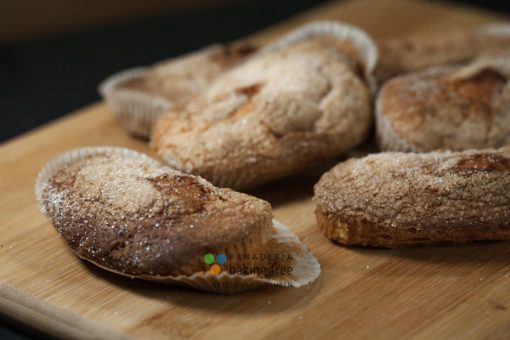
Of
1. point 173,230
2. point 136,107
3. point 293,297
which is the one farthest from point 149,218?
point 136,107

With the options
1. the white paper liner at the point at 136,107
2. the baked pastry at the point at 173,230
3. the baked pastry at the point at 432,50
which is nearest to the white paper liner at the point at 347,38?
the baked pastry at the point at 432,50

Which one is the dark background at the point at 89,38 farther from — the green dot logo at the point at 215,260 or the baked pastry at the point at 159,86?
the green dot logo at the point at 215,260

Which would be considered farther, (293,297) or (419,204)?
(419,204)

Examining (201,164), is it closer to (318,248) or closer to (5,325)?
(318,248)

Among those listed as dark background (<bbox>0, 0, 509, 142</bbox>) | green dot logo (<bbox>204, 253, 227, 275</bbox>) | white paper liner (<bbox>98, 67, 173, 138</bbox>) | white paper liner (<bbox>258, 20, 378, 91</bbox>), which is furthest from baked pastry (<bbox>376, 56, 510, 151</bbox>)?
dark background (<bbox>0, 0, 509, 142</bbox>)

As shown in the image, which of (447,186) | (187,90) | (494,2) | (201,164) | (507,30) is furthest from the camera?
(494,2)

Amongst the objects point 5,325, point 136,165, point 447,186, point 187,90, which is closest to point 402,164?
point 447,186

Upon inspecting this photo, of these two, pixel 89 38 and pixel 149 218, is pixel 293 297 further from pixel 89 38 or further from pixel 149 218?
pixel 89 38

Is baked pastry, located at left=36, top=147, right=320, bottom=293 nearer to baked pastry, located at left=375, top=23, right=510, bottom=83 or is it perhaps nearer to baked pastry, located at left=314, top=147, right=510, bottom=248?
baked pastry, located at left=314, top=147, right=510, bottom=248
